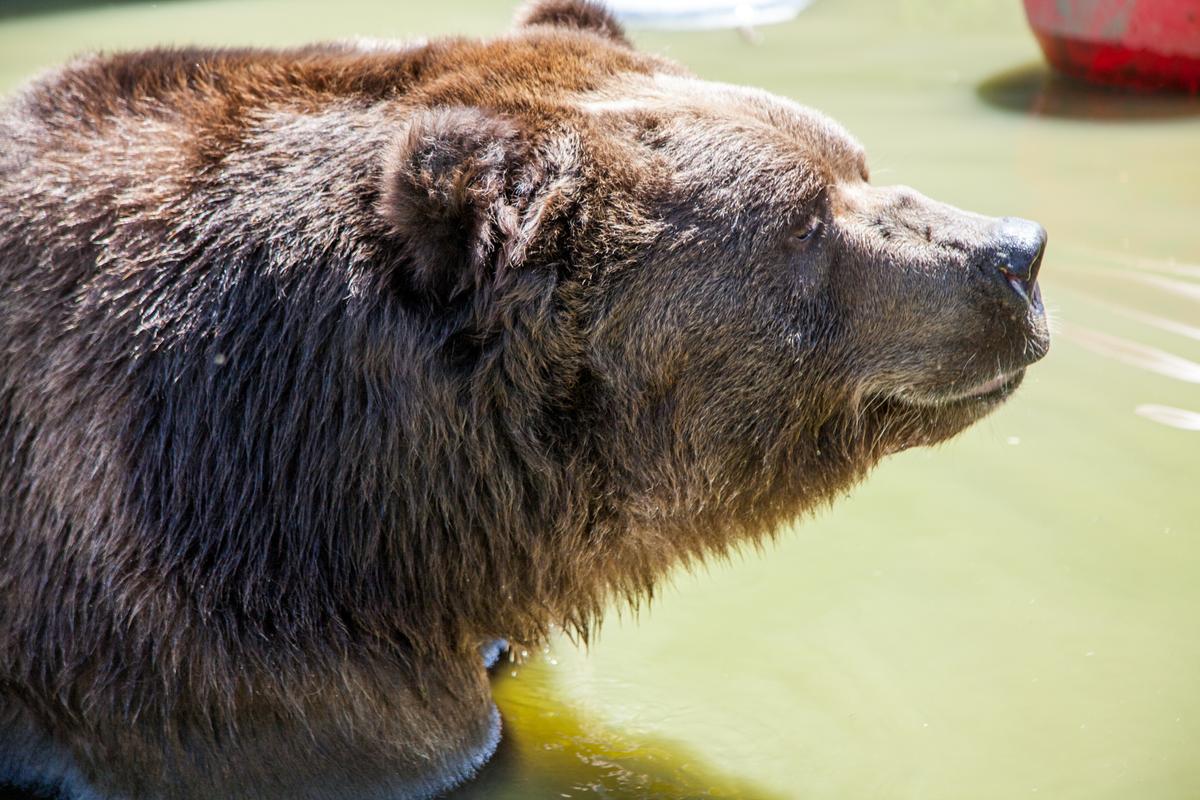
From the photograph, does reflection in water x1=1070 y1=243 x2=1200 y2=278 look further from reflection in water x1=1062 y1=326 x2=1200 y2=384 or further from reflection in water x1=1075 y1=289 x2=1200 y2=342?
reflection in water x1=1062 y1=326 x2=1200 y2=384

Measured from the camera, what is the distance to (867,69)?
11477 millimetres

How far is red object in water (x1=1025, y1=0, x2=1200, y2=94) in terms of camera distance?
989cm

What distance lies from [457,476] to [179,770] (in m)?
1.15

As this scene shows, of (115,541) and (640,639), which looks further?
(640,639)

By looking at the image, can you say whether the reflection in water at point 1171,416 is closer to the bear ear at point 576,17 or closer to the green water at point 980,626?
the green water at point 980,626

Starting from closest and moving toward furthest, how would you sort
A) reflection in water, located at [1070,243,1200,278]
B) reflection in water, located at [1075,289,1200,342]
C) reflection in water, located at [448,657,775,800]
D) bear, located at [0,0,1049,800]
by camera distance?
bear, located at [0,0,1049,800] → reflection in water, located at [448,657,775,800] → reflection in water, located at [1075,289,1200,342] → reflection in water, located at [1070,243,1200,278]

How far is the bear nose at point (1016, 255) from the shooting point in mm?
4082

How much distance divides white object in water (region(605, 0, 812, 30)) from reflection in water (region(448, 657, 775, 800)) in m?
9.35

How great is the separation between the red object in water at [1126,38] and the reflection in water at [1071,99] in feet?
0.44

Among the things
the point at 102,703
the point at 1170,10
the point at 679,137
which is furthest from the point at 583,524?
the point at 1170,10

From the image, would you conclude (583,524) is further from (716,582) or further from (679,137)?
(716,582)

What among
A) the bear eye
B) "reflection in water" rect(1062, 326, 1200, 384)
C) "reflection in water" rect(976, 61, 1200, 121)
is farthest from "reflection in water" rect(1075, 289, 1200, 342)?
the bear eye

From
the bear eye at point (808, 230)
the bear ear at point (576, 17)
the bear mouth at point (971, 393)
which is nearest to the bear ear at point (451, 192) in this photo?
the bear eye at point (808, 230)

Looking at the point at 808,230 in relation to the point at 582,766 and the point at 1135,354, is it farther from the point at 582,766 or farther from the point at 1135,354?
the point at 1135,354
